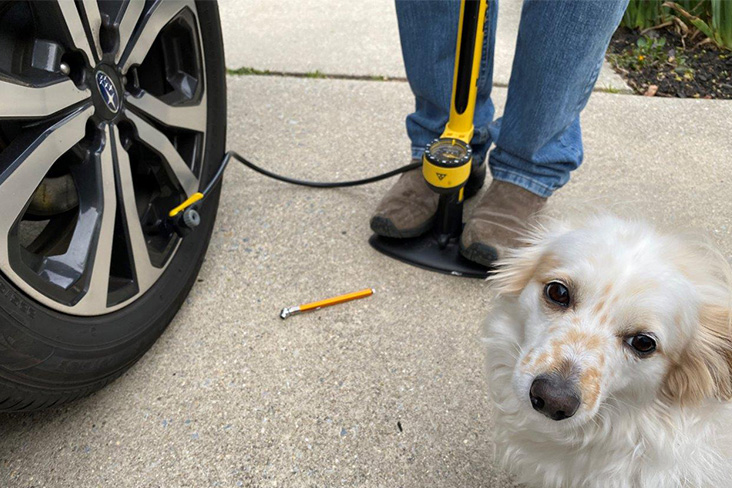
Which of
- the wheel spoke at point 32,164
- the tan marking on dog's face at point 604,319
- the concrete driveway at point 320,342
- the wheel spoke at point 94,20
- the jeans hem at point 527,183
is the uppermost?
the wheel spoke at point 94,20

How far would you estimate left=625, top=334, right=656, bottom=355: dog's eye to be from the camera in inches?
49.3

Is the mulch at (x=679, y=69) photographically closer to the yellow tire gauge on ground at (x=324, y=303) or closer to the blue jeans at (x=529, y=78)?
the blue jeans at (x=529, y=78)

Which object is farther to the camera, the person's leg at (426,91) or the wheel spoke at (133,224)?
the person's leg at (426,91)

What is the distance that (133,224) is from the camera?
1835 millimetres

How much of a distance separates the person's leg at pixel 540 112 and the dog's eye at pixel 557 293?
799 mm

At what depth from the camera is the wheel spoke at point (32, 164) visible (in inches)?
55.5

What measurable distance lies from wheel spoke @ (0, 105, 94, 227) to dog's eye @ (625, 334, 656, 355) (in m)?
1.46

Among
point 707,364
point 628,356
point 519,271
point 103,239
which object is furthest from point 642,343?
point 103,239

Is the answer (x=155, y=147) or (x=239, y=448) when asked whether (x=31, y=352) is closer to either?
(x=239, y=448)

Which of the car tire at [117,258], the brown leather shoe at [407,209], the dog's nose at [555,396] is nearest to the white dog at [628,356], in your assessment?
the dog's nose at [555,396]

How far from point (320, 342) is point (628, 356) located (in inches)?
40.7

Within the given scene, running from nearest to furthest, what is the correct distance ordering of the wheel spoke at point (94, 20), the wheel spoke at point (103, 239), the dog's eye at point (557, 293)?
the dog's eye at point (557, 293)
the wheel spoke at point (94, 20)
the wheel spoke at point (103, 239)

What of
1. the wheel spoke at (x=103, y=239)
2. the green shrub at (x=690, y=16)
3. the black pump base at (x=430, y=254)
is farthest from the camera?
the green shrub at (x=690, y=16)

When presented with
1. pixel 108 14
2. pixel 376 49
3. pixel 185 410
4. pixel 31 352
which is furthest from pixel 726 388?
pixel 376 49
